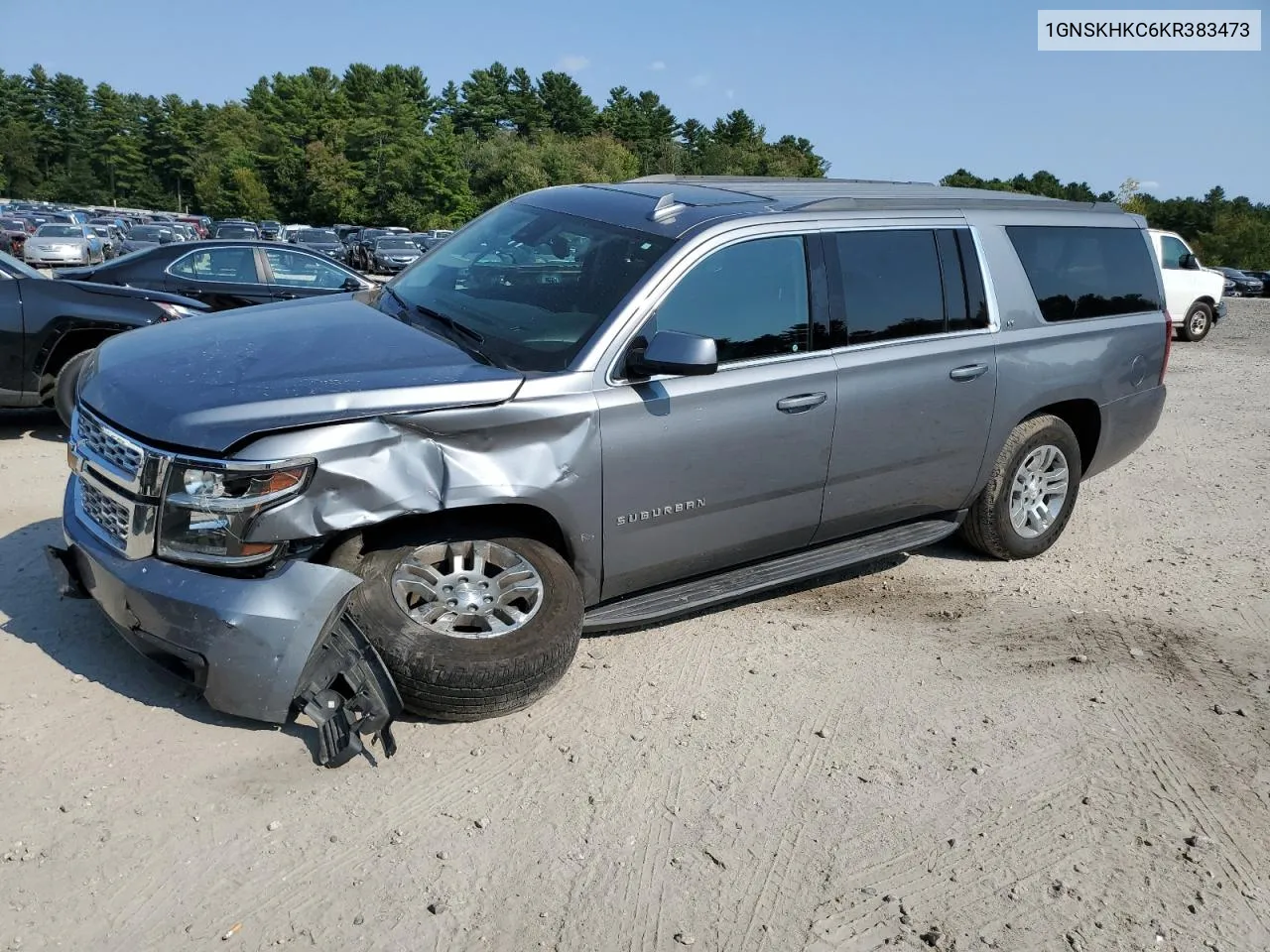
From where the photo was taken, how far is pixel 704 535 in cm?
432

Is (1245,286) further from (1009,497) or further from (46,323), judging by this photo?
(46,323)

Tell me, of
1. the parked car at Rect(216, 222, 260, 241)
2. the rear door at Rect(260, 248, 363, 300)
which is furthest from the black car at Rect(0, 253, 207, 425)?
the parked car at Rect(216, 222, 260, 241)

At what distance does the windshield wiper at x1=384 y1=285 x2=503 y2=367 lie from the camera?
3955mm

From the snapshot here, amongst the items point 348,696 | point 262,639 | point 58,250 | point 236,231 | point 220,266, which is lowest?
point 58,250

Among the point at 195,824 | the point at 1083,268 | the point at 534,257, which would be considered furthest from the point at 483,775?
the point at 1083,268

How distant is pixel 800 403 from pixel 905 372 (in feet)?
2.24

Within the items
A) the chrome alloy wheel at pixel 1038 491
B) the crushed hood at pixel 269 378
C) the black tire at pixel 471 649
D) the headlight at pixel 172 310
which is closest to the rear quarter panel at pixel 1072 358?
the chrome alloy wheel at pixel 1038 491

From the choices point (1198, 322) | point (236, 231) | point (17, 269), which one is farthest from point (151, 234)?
point (1198, 322)

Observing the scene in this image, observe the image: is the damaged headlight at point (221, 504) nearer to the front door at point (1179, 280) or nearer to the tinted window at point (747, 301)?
the tinted window at point (747, 301)

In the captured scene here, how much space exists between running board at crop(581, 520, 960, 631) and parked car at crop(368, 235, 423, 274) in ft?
95.6

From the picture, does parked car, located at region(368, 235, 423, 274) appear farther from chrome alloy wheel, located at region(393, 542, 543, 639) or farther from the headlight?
chrome alloy wheel, located at region(393, 542, 543, 639)

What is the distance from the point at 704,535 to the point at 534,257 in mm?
1410

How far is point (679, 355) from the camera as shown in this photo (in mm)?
3812

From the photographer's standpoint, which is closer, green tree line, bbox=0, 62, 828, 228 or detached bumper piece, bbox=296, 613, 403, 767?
detached bumper piece, bbox=296, 613, 403, 767
